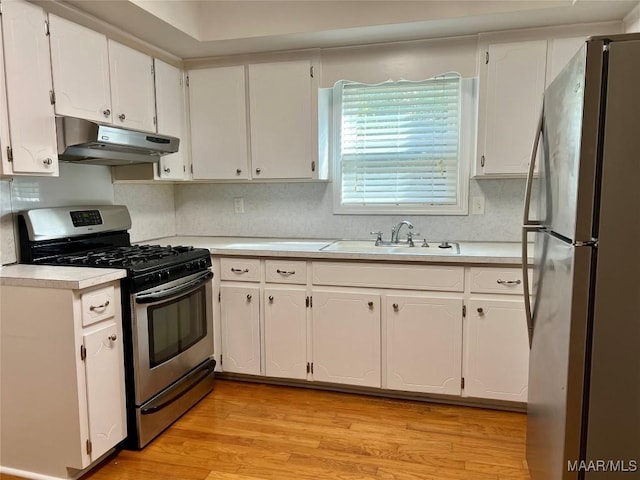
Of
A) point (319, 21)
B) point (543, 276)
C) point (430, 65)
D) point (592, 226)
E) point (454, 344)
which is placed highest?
point (319, 21)

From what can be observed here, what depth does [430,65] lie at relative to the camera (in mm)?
2834

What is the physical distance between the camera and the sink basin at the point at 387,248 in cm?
269

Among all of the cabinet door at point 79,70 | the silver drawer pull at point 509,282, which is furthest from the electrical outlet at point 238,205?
the silver drawer pull at point 509,282

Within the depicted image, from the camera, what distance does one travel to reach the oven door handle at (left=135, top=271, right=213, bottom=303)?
2.24 metres

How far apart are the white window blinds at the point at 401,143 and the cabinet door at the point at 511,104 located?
33cm

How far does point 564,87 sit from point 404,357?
174 centimetres

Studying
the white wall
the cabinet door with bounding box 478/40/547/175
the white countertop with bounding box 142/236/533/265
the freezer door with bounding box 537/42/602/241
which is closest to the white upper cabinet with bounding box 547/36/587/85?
the cabinet door with bounding box 478/40/547/175

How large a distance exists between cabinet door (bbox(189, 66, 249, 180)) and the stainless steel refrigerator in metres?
2.18

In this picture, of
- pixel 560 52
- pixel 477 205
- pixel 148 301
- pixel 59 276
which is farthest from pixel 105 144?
pixel 560 52

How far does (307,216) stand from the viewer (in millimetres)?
3393

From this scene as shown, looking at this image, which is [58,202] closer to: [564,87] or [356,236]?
[356,236]

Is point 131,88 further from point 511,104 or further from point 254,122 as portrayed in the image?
point 511,104

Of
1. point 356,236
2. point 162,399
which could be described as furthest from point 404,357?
point 162,399

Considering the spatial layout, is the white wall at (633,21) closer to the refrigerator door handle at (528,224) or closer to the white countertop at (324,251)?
the refrigerator door handle at (528,224)
